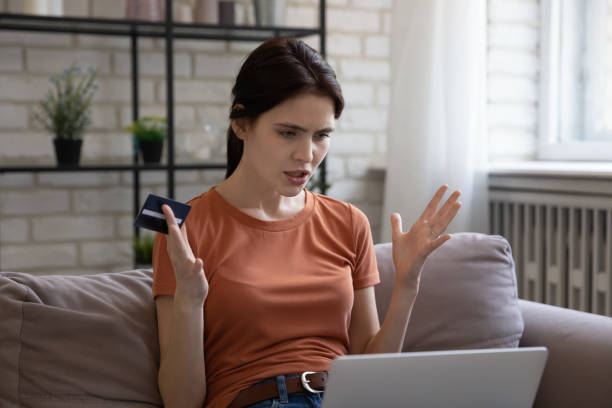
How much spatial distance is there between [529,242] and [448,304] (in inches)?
39.6

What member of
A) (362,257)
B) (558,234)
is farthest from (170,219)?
(558,234)

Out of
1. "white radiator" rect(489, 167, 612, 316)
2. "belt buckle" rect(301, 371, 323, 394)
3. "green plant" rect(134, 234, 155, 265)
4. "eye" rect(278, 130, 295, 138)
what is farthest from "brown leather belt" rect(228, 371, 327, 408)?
"green plant" rect(134, 234, 155, 265)

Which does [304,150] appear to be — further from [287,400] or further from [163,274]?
[287,400]

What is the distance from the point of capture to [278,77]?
1354mm

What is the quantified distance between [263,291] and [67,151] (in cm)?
133

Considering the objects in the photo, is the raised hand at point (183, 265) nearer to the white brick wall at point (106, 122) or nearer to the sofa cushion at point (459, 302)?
the sofa cushion at point (459, 302)

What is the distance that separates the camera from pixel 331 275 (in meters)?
1.44

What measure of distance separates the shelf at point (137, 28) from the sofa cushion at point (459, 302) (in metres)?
1.23

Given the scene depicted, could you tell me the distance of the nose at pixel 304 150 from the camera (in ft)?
4.41

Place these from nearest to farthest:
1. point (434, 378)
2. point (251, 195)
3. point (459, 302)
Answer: point (434, 378) < point (251, 195) < point (459, 302)

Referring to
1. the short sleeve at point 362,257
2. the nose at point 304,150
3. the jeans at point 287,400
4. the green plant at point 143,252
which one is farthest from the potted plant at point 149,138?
the jeans at point 287,400

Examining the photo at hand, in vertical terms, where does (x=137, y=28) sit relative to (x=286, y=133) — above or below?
above

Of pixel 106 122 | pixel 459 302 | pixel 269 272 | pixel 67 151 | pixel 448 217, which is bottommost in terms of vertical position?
pixel 459 302

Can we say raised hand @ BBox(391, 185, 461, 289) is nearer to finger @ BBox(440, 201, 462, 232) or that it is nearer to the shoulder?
finger @ BBox(440, 201, 462, 232)
